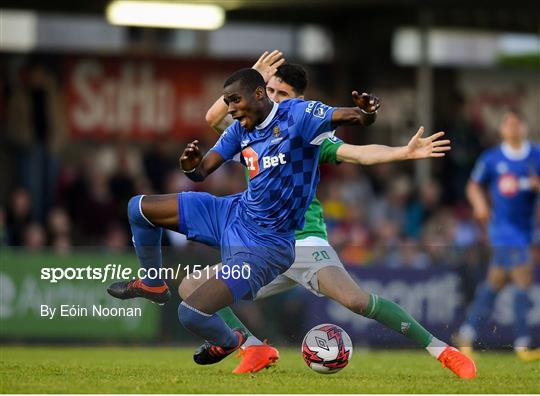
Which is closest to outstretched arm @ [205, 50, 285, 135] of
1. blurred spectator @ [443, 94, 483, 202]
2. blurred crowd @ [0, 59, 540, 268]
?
blurred crowd @ [0, 59, 540, 268]

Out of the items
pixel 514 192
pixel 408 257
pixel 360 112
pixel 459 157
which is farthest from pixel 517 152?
pixel 459 157

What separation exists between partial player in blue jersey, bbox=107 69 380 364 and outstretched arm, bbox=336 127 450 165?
27cm

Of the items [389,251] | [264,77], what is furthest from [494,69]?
[264,77]

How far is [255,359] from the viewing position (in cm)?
1032

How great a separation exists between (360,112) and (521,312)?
17.8 feet

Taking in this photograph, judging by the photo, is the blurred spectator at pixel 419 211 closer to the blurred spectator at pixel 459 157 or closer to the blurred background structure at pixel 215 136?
the blurred background structure at pixel 215 136

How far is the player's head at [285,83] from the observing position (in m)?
10.8

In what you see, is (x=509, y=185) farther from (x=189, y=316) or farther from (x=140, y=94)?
(x=140, y=94)

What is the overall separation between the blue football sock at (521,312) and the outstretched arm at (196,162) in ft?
14.4

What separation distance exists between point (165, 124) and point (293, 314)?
7.52m

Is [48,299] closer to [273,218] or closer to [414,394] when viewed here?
[273,218]

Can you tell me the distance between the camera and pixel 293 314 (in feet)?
46.5

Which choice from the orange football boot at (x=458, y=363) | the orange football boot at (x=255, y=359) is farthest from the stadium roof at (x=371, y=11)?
the orange football boot at (x=458, y=363)

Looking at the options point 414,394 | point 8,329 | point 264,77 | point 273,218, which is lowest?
point 8,329
